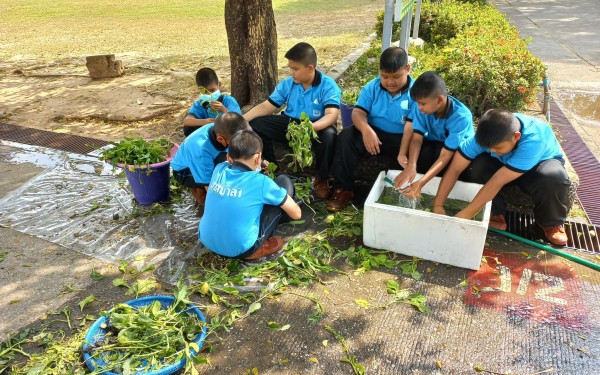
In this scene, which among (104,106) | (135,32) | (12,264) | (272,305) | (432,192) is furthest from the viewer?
(135,32)

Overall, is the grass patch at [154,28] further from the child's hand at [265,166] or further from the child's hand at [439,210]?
the child's hand at [439,210]

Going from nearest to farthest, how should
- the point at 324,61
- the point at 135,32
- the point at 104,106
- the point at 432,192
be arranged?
1. the point at 432,192
2. the point at 104,106
3. the point at 324,61
4. the point at 135,32

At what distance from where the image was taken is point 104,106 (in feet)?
23.5

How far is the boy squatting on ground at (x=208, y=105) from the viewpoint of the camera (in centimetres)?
446

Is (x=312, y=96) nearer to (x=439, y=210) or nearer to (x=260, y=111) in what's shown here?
(x=260, y=111)

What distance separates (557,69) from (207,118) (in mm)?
6780

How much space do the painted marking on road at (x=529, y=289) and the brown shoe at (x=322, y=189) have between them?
1475 millimetres

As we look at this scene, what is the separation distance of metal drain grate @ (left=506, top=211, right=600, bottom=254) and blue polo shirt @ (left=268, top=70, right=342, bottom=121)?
1.86 m

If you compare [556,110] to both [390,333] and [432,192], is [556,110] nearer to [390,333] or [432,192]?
[432,192]

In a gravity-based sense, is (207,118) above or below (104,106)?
above

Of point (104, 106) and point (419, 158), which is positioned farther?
point (104, 106)

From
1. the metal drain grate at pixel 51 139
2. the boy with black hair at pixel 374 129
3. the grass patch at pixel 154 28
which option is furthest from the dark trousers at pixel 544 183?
the grass patch at pixel 154 28

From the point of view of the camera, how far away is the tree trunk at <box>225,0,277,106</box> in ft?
18.3

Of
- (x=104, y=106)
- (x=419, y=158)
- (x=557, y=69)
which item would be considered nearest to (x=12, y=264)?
(x=419, y=158)
